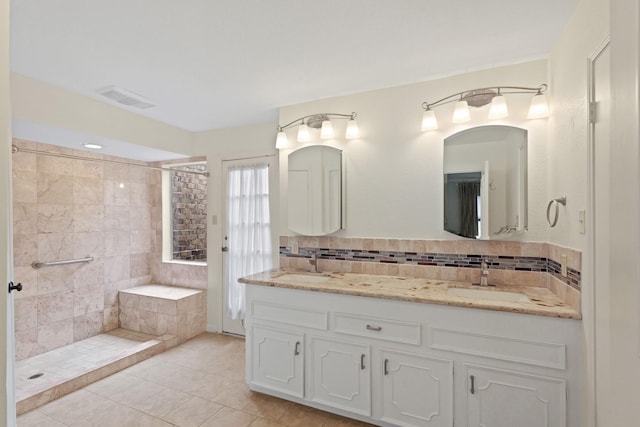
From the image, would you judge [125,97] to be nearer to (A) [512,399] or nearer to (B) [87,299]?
(B) [87,299]

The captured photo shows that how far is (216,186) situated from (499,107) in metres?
2.89

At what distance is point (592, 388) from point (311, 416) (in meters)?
1.58

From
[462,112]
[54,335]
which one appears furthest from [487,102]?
[54,335]

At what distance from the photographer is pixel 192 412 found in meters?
2.16

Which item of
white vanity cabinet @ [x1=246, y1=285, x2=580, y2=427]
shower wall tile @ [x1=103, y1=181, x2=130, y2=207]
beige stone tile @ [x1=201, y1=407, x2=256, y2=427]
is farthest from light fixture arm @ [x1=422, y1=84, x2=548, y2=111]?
shower wall tile @ [x1=103, y1=181, x2=130, y2=207]

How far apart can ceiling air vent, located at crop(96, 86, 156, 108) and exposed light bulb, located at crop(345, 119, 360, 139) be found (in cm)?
175

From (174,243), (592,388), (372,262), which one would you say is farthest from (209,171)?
(592,388)

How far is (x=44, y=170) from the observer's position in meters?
3.04

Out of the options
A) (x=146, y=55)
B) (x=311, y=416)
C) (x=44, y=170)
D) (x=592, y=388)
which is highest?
(x=146, y=55)

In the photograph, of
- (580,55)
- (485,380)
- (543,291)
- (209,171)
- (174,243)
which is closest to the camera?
(580,55)

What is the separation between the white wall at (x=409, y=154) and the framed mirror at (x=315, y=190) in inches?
3.5

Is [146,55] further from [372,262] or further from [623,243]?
[623,243]

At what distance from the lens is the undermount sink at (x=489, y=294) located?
1846mm

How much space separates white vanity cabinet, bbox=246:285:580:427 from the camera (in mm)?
1562
